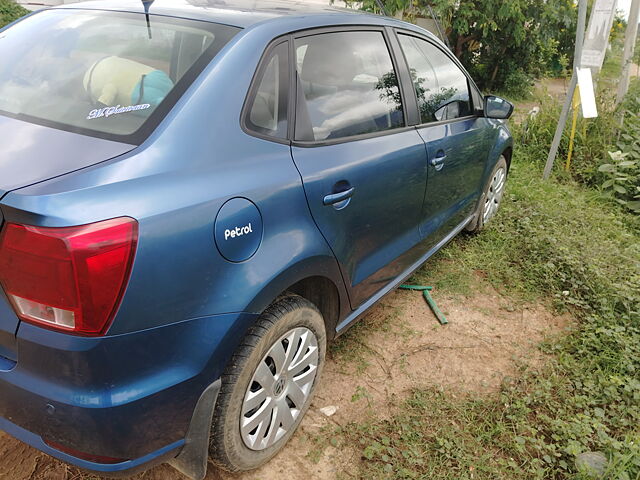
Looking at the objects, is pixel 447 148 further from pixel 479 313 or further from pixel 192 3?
pixel 192 3

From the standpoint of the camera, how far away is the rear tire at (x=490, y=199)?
13.4ft

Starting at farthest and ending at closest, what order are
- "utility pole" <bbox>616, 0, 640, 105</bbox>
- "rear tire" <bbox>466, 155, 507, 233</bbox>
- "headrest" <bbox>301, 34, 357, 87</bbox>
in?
"utility pole" <bbox>616, 0, 640, 105</bbox>
"rear tire" <bbox>466, 155, 507, 233</bbox>
"headrest" <bbox>301, 34, 357, 87</bbox>

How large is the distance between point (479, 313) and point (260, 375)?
200cm

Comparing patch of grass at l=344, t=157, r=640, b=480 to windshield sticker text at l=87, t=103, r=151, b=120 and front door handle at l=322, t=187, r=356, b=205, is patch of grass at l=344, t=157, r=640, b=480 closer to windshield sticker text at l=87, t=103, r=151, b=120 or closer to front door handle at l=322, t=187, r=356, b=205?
front door handle at l=322, t=187, r=356, b=205

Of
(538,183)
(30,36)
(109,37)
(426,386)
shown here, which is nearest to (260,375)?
(426,386)

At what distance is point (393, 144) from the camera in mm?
2512

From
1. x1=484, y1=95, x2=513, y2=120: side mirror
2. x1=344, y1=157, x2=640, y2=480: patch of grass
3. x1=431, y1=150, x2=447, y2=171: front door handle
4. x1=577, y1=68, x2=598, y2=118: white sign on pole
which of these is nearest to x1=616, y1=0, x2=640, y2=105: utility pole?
x1=577, y1=68, x2=598, y2=118: white sign on pole

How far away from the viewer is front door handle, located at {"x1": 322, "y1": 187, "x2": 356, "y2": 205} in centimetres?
204

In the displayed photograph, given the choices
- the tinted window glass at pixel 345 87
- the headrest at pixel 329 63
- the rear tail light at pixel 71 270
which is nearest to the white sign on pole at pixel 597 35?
the tinted window glass at pixel 345 87

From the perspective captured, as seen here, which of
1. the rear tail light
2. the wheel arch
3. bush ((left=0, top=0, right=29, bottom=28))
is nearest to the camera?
the rear tail light

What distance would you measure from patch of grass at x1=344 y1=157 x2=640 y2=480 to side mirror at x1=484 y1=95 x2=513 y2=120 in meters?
1.10

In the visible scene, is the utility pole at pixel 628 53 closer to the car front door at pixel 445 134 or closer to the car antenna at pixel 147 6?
the car front door at pixel 445 134

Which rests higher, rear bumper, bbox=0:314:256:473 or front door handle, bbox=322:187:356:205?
front door handle, bbox=322:187:356:205

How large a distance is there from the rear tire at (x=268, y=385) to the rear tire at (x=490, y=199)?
2.30 meters
